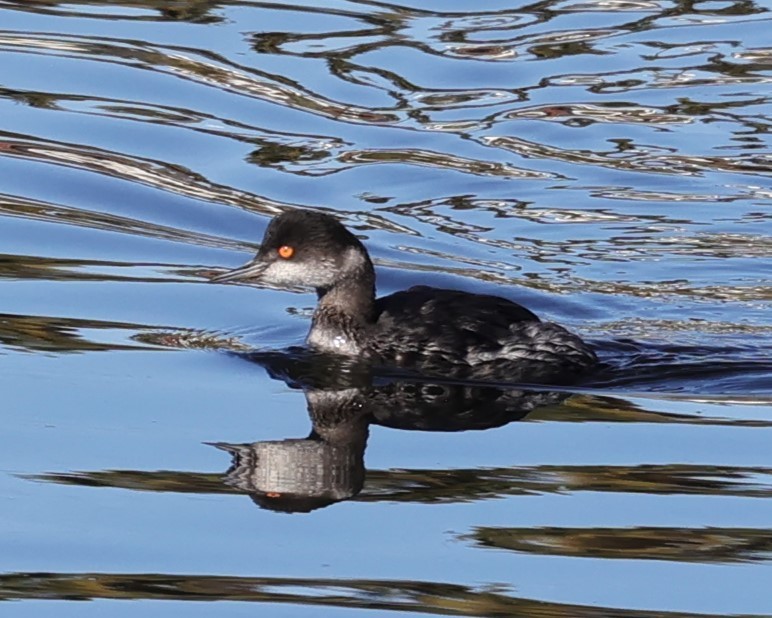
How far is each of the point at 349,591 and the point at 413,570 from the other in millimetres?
286

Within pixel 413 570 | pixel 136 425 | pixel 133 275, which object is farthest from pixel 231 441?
pixel 133 275

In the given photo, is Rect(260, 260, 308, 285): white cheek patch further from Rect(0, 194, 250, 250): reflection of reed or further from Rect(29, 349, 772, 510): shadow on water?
Rect(0, 194, 250, 250): reflection of reed

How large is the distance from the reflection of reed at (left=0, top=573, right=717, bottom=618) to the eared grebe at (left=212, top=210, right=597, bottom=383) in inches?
122

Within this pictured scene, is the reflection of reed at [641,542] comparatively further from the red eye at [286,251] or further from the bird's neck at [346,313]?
the red eye at [286,251]

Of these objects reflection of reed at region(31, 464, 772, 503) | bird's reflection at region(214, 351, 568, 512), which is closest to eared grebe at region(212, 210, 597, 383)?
bird's reflection at region(214, 351, 568, 512)

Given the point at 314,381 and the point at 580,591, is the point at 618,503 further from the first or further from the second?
the point at 314,381

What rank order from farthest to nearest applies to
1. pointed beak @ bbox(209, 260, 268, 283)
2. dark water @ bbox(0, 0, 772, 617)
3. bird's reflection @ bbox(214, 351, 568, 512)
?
pointed beak @ bbox(209, 260, 268, 283)
bird's reflection @ bbox(214, 351, 568, 512)
dark water @ bbox(0, 0, 772, 617)

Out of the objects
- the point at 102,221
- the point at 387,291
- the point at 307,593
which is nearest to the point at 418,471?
the point at 307,593

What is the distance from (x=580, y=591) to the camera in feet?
19.7

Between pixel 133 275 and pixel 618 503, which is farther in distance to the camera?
pixel 133 275

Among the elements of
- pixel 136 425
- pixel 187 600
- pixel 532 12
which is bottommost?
pixel 187 600

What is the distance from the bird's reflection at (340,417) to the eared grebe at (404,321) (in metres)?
0.16

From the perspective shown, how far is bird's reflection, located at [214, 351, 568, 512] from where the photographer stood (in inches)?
281

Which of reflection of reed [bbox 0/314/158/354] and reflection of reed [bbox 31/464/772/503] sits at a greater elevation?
reflection of reed [bbox 0/314/158/354]
